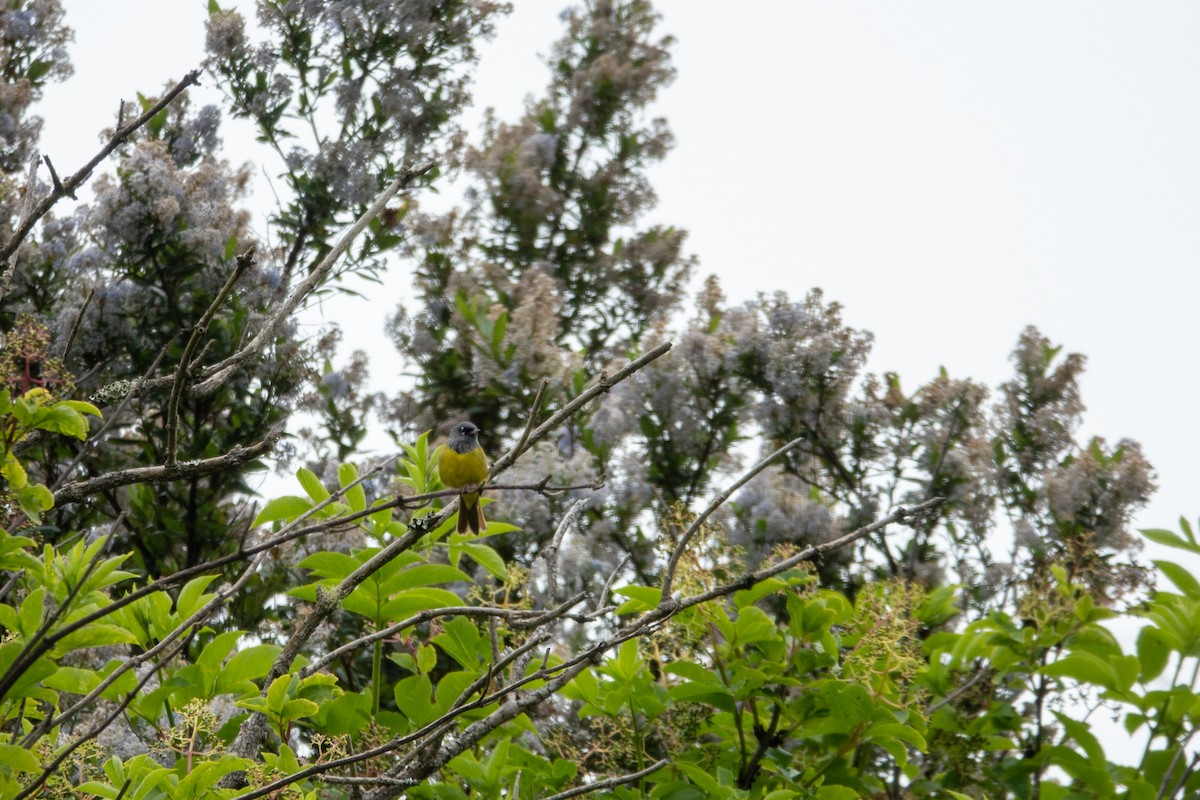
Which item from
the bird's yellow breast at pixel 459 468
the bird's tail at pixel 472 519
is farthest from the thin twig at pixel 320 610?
the bird's yellow breast at pixel 459 468

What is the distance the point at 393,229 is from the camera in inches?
222

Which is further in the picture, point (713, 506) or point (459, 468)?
point (459, 468)

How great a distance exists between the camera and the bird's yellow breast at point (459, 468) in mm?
3885

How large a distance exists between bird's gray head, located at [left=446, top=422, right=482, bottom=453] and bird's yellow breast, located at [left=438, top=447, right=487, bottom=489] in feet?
0.23

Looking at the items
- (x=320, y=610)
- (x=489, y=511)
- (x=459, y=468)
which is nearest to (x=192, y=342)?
(x=320, y=610)

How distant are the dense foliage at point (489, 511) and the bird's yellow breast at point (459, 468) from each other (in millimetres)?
81

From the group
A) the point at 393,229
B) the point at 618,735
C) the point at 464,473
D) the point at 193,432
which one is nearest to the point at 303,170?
the point at 393,229

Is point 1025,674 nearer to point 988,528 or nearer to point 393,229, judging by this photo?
point 988,528

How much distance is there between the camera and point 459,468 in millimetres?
3918

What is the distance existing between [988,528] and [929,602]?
1347mm

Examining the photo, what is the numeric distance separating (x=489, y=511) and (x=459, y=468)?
1.33m

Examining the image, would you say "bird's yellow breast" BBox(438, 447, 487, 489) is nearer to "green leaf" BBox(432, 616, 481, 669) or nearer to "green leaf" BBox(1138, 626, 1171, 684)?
"green leaf" BBox(432, 616, 481, 669)

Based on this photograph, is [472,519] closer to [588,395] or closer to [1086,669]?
[1086,669]

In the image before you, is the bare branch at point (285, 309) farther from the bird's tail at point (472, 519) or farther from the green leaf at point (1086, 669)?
the green leaf at point (1086, 669)
